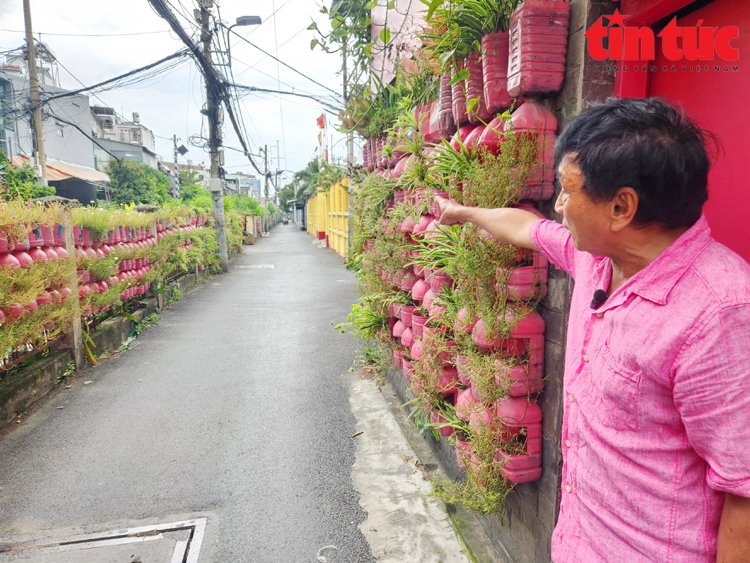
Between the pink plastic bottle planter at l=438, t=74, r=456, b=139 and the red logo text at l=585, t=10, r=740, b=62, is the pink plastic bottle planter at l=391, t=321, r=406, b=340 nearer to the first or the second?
the pink plastic bottle planter at l=438, t=74, r=456, b=139

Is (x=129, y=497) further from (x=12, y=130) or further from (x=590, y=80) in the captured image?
(x=12, y=130)


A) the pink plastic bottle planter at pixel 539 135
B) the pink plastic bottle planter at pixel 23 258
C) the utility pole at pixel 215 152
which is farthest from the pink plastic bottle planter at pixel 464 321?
the utility pole at pixel 215 152

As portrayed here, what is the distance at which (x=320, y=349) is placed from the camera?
6.09m

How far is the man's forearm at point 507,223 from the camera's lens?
5.76 ft

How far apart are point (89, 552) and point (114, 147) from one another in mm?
40015

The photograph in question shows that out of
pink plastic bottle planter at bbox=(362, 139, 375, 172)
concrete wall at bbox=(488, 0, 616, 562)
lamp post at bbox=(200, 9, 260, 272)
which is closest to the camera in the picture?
concrete wall at bbox=(488, 0, 616, 562)

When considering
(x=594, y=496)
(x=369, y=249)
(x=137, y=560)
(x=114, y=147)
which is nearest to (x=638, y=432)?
(x=594, y=496)

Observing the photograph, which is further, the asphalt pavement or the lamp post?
the lamp post

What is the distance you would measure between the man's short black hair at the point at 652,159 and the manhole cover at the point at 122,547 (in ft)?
8.69

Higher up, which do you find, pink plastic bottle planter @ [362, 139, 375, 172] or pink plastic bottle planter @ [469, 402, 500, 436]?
pink plastic bottle planter @ [362, 139, 375, 172]

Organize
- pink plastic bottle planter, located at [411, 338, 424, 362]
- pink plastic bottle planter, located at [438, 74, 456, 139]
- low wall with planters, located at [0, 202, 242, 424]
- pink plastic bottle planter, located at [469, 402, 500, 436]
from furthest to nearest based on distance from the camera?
1. low wall with planters, located at [0, 202, 242, 424]
2. pink plastic bottle planter, located at [411, 338, 424, 362]
3. pink plastic bottle planter, located at [438, 74, 456, 139]
4. pink plastic bottle planter, located at [469, 402, 500, 436]

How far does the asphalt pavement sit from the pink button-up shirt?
1.66 m

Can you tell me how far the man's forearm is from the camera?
1756 millimetres

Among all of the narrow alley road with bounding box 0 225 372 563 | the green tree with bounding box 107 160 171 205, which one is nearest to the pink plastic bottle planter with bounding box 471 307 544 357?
the narrow alley road with bounding box 0 225 372 563
